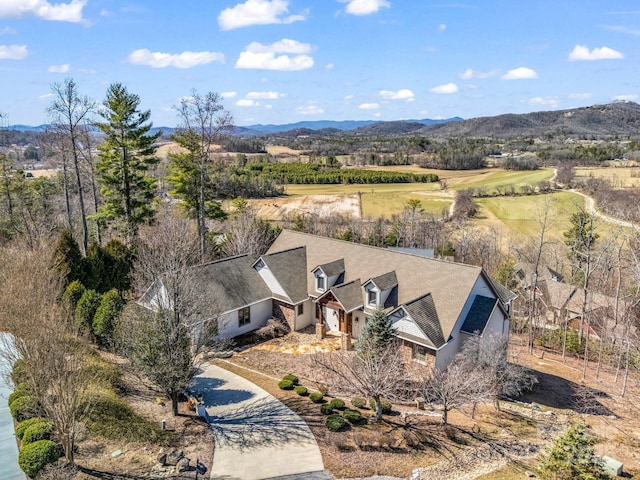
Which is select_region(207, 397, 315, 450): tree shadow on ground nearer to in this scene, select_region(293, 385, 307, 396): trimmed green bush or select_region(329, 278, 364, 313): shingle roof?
select_region(293, 385, 307, 396): trimmed green bush

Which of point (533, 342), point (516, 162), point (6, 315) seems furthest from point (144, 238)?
point (516, 162)

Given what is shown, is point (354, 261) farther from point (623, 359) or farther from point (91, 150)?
point (91, 150)

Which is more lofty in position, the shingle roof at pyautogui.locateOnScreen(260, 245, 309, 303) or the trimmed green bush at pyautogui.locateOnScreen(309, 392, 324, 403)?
the shingle roof at pyautogui.locateOnScreen(260, 245, 309, 303)

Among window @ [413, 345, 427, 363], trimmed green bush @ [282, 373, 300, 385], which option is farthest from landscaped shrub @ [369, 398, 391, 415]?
trimmed green bush @ [282, 373, 300, 385]

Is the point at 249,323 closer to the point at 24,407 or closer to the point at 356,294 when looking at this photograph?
the point at 356,294

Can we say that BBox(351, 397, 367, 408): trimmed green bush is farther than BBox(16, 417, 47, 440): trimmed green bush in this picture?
Yes

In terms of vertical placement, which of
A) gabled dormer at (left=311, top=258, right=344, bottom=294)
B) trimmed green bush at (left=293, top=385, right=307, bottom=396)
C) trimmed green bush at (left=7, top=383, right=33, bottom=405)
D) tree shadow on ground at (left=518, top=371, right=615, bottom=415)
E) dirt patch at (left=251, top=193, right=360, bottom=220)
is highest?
dirt patch at (left=251, top=193, right=360, bottom=220)

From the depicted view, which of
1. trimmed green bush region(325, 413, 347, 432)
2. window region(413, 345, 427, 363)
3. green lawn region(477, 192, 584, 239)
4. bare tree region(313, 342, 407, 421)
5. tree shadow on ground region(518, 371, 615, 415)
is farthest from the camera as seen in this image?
green lawn region(477, 192, 584, 239)

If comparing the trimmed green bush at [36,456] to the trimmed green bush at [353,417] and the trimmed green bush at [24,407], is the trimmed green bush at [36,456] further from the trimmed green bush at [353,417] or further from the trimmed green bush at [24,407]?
the trimmed green bush at [353,417]
